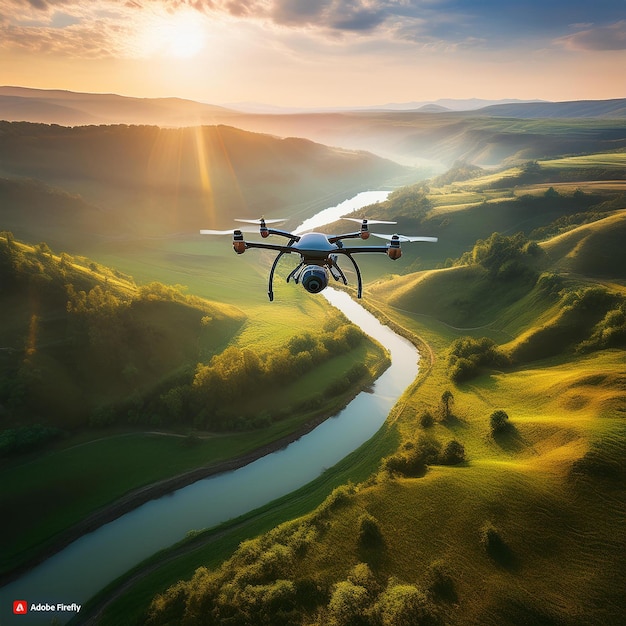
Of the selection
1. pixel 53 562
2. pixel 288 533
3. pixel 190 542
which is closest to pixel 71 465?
pixel 53 562

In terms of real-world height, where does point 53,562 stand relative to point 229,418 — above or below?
below

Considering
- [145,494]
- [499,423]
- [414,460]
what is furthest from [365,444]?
[145,494]

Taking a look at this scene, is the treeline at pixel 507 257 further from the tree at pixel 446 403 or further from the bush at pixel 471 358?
the tree at pixel 446 403

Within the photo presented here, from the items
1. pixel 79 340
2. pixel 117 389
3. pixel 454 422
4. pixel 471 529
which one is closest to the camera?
pixel 471 529

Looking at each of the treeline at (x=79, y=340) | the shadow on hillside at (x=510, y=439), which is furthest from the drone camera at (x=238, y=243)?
the treeline at (x=79, y=340)

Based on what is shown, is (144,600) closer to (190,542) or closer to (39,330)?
(190,542)

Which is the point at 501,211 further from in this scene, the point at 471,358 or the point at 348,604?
the point at 348,604
